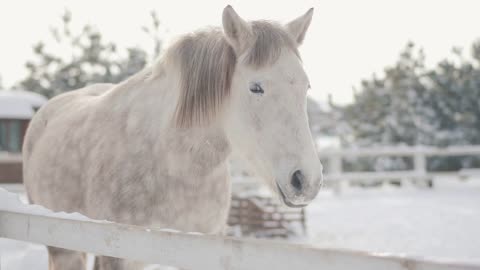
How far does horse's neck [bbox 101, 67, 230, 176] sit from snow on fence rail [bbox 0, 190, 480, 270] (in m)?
0.65

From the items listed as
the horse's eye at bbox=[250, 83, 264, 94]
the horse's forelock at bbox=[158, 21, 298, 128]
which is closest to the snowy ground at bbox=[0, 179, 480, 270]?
the horse's forelock at bbox=[158, 21, 298, 128]

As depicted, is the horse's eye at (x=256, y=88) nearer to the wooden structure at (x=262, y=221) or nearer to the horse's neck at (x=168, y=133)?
the horse's neck at (x=168, y=133)

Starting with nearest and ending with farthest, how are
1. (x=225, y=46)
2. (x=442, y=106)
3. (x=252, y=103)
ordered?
(x=252, y=103) → (x=225, y=46) → (x=442, y=106)

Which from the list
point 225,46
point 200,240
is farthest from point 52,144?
point 200,240

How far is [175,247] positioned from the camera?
4.57 feet

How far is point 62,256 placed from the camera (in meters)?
3.02

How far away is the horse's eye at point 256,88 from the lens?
208cm

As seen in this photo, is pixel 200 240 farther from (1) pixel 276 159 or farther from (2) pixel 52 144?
(2) pixel 52 144

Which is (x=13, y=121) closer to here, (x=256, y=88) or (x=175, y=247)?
(x=256, y=88)

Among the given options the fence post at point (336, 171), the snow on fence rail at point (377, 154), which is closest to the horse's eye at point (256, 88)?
the snow on fence rail at point (377, 154)

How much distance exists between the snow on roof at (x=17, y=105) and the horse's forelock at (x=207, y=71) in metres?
15.3

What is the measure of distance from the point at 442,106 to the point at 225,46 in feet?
42.8

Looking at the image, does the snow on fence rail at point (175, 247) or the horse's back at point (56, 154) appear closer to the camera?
the snow on fence rail at point (175, 247)

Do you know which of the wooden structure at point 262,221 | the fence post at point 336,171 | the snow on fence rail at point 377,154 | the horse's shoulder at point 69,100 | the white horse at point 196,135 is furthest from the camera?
the snow on fence rail at point 377,154
